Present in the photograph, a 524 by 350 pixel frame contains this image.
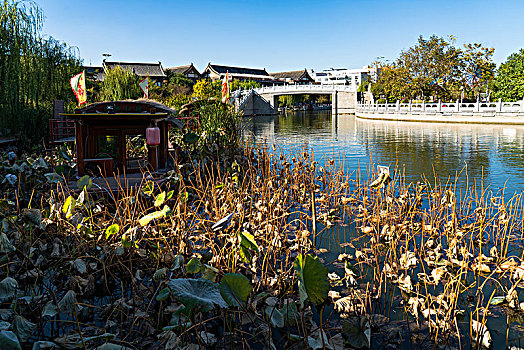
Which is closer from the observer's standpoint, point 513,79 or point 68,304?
point 68,304

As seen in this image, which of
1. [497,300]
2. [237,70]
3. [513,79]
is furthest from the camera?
[237,70]

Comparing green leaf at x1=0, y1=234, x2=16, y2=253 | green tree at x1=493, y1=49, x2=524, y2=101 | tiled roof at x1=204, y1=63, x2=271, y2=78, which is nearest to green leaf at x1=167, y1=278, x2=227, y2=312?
green leaf at x1=0, y1=234, x2=16, y2=253

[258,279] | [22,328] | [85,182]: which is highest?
[85,182]

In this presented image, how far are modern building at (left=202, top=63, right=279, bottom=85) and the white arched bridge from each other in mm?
7378

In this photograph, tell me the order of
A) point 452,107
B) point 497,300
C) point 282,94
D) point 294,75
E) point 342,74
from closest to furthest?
point 497,300
point 452,107
point 282,94
point 294,75
point 342,74

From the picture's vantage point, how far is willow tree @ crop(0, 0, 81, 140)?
9352 millimetres

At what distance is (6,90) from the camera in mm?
9305

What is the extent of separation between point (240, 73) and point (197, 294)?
5390cm

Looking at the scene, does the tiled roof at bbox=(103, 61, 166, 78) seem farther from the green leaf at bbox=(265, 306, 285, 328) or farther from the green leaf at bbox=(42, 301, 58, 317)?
the green leaf at bbox=(265, 306, 285, 328)

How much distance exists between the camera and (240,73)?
5444cm

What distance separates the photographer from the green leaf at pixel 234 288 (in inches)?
96.7

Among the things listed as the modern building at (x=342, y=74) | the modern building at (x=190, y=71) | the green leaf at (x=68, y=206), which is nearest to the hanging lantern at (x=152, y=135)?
the green leaf at (x=68, y=206)

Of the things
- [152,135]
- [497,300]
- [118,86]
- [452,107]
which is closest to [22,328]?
[497,300]

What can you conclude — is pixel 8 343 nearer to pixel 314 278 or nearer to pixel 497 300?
pixel 314 278
